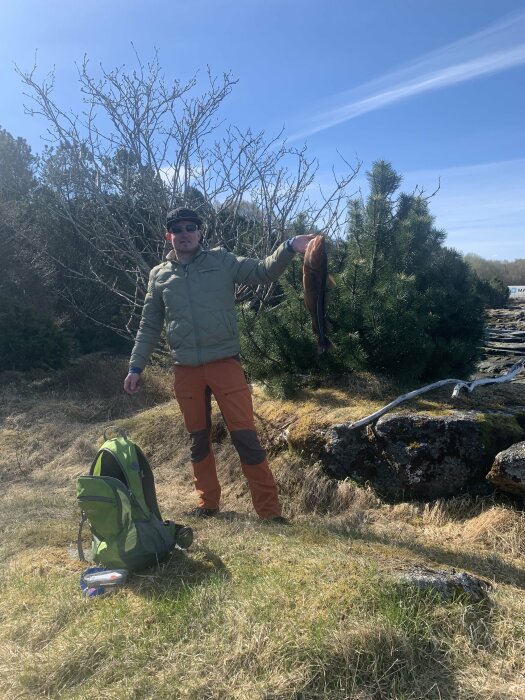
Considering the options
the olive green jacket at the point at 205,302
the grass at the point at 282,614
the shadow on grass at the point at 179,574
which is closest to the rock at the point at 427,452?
the grass at the point at 282,614

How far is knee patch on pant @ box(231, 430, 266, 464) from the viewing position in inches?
155

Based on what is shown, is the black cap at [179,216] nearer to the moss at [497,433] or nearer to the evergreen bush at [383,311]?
the evergreen bush at [383,311]

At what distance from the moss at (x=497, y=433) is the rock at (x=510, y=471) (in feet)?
0.86

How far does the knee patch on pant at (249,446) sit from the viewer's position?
394 centimetres

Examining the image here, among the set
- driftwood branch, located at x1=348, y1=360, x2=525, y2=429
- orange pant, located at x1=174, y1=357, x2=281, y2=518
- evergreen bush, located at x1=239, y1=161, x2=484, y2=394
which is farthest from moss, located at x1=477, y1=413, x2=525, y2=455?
orange pant, located at x1=174, y1=357, x2=281, y2=518

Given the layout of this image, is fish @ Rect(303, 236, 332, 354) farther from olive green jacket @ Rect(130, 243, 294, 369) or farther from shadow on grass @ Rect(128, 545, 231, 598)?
shadow on grass @ Rect(128, 545, 231, 598)

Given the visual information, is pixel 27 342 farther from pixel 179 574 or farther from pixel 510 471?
pixel 510 471

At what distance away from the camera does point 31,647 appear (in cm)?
251

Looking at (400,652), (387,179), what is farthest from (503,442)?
(387,179)

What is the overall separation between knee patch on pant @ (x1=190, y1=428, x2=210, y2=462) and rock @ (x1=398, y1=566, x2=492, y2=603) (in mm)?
1945

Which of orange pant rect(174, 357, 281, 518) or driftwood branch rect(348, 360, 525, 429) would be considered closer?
orange pant rect(174, 357, 281, 518)

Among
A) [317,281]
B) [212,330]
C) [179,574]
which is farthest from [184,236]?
[179,574]

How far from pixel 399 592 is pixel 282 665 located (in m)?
0.61

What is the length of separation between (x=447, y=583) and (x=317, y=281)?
1.85m
